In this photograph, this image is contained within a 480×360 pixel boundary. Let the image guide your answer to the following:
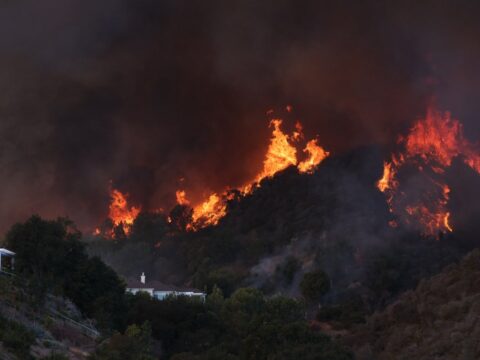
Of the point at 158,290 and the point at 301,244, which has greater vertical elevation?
the point at 301,244

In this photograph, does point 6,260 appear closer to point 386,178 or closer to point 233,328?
point 233,328

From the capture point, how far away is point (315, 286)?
4190 inches

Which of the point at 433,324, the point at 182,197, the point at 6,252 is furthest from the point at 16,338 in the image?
the point at 182,197

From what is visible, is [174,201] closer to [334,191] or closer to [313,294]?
[334,191]

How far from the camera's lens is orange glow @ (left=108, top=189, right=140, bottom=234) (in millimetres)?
141875

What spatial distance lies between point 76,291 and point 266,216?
64166mm

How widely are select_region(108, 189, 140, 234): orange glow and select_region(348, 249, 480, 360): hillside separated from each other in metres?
66.4

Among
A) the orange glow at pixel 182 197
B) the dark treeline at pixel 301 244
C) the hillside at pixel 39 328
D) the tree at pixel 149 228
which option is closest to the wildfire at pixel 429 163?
the dark treeline at pixel 301 244

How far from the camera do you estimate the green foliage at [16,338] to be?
148 ft

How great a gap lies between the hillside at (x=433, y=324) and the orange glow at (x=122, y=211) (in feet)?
218

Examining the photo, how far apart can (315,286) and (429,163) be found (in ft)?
94.3

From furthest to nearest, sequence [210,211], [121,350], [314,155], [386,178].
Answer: [210,211] → [314,155] → [386,178] → [121,350]

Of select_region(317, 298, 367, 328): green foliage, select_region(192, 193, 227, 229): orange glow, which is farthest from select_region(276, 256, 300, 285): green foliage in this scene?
select_region(192, 193, 227, 229): orange glow

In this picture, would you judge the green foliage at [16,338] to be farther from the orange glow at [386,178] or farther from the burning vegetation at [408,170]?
the orange glow at [386,178]
